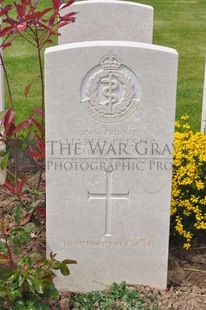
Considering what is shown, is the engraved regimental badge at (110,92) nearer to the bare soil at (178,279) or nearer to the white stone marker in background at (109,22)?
the bare soil at (178,279)

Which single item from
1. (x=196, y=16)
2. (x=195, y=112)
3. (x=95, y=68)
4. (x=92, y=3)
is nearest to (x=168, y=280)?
(x=95, y=68)

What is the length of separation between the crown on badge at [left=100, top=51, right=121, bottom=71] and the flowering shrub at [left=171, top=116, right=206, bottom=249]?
3.51ft

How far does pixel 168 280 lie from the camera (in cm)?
374

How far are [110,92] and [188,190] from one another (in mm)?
1110

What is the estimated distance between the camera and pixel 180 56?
28.6 feet

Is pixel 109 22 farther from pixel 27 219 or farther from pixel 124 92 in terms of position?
pixel 27 219

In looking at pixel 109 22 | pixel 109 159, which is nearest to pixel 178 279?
pixel 109 159

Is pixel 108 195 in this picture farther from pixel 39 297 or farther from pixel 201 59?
pixel 201 59

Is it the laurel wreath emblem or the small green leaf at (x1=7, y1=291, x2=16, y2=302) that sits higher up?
the laurel wreath emblem

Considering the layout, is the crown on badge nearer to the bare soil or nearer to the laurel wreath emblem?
the laurel wreath emblem

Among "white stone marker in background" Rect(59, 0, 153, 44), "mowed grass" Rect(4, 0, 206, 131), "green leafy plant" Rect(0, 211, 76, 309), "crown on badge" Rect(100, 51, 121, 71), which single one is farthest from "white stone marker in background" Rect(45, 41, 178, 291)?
"mowed grass" Rect(4, 0, 206, 131)

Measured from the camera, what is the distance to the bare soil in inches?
137

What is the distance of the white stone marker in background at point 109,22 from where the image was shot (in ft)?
14.4

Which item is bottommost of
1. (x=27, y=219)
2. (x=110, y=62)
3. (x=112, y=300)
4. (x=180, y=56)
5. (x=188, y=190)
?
(x=112, y=300)
